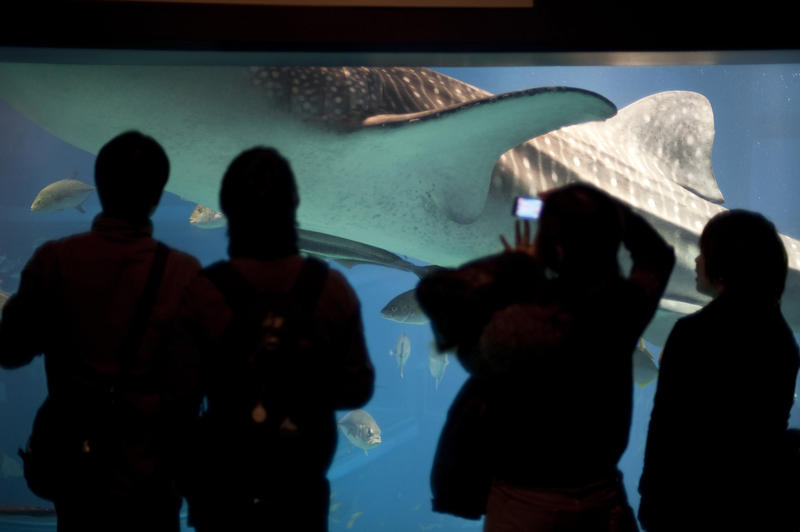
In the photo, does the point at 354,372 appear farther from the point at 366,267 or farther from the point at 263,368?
the point at 366,267

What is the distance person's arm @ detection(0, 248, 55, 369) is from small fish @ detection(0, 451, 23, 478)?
44.7ft

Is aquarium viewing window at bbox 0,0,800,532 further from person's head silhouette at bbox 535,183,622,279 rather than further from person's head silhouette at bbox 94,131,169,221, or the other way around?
person's head silhouette at bbox 535,183,622,279

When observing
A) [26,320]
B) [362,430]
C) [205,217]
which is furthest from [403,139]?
[362,430]

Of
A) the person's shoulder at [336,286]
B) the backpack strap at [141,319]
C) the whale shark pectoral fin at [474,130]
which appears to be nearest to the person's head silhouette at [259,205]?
the person's shoulder at [336,286]

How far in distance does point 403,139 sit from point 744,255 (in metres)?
2.26

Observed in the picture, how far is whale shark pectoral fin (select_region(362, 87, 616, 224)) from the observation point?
284 centimetres

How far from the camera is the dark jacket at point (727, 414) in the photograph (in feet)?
5.06

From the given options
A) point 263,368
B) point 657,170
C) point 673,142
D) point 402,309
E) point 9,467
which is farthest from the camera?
point 9,467

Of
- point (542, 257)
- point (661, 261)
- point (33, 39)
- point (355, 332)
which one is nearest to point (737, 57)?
point (661, 261)

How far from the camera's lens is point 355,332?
1331 millimetres

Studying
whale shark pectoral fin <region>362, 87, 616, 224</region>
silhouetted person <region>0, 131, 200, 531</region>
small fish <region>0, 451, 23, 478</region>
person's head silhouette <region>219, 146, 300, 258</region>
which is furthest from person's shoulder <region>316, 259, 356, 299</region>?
small fish <region>0, 451, 23, 478</region>

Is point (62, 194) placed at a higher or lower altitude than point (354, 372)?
lower

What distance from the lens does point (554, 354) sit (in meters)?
1.22

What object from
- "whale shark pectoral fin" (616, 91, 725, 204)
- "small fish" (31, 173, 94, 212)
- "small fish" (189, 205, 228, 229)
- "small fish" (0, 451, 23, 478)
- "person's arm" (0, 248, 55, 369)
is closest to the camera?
"person's arm" (0, 248, 55, 369)
